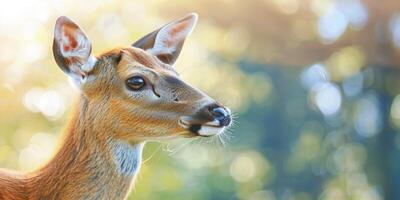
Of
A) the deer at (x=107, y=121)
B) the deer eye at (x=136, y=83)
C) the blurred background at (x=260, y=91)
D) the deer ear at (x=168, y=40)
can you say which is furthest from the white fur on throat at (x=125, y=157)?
the blurred background at (x=260, y=91)

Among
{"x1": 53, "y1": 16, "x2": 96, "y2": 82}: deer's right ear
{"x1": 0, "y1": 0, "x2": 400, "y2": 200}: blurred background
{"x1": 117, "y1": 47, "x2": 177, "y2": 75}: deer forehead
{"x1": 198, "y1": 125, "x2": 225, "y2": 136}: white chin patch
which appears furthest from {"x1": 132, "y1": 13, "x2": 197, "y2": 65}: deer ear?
{"x1": 0, "y1": 0, "x2": 400, "y2": 200}: blurred background

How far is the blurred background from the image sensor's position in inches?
406

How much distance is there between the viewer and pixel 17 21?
10266 mm

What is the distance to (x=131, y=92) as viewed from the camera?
303cm

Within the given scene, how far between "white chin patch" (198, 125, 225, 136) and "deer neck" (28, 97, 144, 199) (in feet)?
0.95

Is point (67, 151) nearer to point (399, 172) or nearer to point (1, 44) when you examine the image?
point (1, 44)

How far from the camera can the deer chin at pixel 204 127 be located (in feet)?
9.23

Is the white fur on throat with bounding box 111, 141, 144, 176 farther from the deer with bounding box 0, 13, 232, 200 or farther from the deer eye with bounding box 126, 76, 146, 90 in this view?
the deer eye with bounding box 126, 76, 146, 90

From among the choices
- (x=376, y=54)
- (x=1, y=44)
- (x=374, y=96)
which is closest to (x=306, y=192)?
(x=374, y=96)

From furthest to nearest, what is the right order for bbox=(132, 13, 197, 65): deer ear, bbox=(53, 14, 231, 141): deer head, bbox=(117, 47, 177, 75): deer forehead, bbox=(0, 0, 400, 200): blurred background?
1. bbox=(0, 0, 400, 200): blurred background
2. bbox=(132, 13, 197, 65): deer ear
3. bbox=(117, 47, 177, 75): deer forehead
4. bbox=(53, 14, 231, 141): deer head

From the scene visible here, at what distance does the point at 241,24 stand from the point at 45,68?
8.17ft

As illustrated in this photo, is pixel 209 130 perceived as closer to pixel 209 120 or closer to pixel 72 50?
pixel 209 120

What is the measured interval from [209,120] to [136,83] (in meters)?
0.34

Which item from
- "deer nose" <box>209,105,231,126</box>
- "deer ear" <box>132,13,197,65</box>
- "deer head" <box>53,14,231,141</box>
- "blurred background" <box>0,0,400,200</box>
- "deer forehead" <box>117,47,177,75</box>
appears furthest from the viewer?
"blurred background" <box>0,0,400,200</box>
